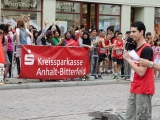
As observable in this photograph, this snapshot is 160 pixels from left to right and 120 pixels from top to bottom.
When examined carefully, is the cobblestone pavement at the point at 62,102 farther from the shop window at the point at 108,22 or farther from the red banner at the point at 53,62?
the shop window at the point at 108,22

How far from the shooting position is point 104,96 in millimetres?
12234

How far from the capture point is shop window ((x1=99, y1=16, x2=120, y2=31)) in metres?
26.0

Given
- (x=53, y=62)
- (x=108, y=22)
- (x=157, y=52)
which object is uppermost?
(x=108, y=22)

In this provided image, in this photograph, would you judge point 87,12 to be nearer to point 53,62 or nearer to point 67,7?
point 67,7

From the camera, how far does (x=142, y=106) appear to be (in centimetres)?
593

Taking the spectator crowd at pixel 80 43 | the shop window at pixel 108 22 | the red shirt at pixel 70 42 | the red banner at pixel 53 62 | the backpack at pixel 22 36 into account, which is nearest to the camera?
the red banner at pixel 53 62

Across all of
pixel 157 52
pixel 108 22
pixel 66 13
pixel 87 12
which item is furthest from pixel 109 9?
pixel 157 52

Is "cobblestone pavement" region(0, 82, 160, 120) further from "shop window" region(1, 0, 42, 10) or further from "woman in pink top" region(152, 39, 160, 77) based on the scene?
"shop window" region(1, 0, 42, 10)

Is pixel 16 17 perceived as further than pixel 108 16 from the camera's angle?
No

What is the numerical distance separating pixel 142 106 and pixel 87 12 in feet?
66.1

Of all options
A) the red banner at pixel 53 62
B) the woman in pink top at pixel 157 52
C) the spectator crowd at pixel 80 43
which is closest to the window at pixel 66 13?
the spectator crowd at pixel 80 43

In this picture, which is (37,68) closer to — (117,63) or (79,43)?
(79,43)

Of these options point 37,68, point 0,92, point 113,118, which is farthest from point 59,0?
point 113,118

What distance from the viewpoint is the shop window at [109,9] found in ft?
85.2
